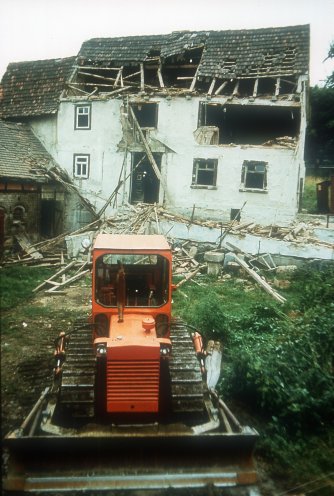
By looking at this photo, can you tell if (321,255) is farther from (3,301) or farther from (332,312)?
(3,301)

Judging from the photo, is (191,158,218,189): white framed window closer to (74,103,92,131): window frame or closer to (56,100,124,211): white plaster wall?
(56,100,124,211): white plaster wall

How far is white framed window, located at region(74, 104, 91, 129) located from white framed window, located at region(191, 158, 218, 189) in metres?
7.04

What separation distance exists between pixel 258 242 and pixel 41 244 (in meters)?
10.6

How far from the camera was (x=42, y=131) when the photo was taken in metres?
24.6

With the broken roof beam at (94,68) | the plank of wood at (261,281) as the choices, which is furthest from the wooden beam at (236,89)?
the plank of wood at (261,281)

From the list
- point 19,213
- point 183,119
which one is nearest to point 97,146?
point 183,119

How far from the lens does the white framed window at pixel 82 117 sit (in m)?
23.5

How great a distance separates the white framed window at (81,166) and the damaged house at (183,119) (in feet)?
0.20

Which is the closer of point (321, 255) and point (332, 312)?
point (332, 312)

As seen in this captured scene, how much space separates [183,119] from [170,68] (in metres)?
3.84

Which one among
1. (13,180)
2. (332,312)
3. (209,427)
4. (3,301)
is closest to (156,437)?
(209,427)

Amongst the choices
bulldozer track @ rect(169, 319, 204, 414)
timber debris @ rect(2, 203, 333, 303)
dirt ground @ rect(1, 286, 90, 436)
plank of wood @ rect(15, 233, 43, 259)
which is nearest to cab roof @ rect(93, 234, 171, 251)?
bulldozer track @ rect(169, 319, 204, 414)

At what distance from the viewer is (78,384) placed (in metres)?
5.81

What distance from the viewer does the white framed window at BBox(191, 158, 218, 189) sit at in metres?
22.4
